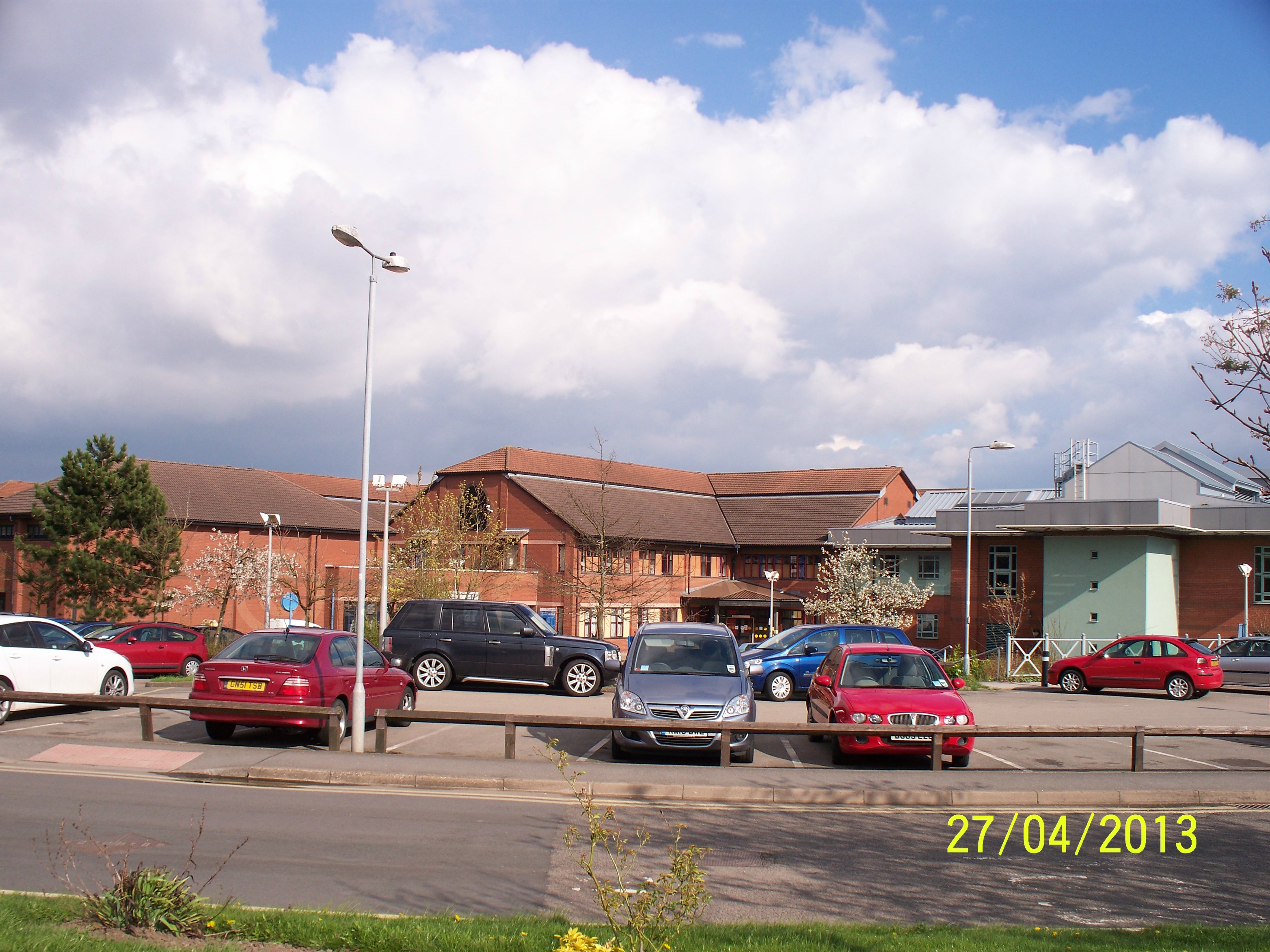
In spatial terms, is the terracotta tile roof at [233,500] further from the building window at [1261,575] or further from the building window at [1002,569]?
the building window at [1261,575]

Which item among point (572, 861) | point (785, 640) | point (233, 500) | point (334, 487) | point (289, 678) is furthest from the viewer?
point (334, 487)

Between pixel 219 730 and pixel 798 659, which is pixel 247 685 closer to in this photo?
pixel 219 730

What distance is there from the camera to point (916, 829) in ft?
30.5

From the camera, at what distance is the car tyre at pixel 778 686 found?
71.5 ft

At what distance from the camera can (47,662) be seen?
14.6 m

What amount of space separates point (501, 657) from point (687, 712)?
30.2 feet

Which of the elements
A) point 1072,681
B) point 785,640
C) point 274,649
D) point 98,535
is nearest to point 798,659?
point 785,640

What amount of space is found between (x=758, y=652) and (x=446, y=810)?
14297 millimetres

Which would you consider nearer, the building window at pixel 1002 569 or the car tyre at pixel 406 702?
the car tyre at pixel 406 702

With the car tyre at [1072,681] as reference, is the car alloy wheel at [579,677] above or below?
above

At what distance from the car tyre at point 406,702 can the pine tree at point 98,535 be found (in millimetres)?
31791

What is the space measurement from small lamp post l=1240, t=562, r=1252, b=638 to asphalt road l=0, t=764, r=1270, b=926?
29173 mm

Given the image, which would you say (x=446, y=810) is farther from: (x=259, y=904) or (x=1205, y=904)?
(x=1205, y=904)
